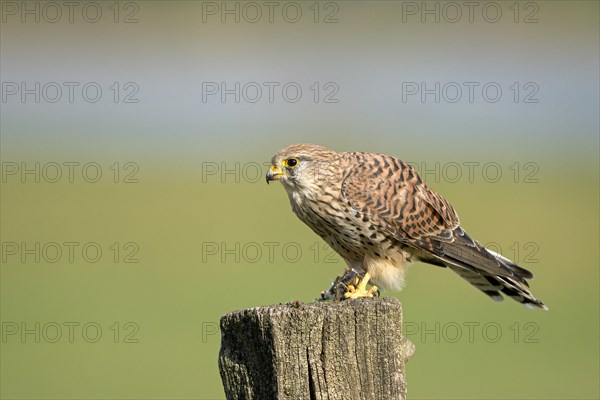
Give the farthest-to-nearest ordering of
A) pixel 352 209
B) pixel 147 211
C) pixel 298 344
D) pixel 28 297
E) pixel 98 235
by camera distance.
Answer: pixel 147 211 → pixel 98 235 → pixel 28 297 → pixel 352 209 → pixel 298 344

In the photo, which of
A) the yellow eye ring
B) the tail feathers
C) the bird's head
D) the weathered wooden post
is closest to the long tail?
the tail feathers

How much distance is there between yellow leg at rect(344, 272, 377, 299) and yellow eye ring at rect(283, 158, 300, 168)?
0.77 meters

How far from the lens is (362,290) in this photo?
208 inches

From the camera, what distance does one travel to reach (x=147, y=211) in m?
20.4

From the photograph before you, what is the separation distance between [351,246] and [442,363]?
6.31 metres

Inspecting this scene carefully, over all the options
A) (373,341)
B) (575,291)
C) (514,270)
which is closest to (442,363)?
(575,291)

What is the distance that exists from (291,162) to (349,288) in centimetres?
82

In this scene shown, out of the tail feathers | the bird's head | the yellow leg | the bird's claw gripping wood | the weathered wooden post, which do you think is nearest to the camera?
the weathered wooden post

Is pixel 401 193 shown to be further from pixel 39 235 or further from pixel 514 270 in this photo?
pixel 39 235

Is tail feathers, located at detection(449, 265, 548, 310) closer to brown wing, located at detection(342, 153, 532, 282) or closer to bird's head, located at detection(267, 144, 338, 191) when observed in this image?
brown wing, located at detection(342, 153, 532, 282)

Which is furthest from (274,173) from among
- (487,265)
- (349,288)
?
(487,265)

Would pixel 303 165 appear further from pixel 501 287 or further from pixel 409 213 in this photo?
pixel 501 287

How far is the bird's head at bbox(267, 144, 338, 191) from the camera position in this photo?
5.48 metres

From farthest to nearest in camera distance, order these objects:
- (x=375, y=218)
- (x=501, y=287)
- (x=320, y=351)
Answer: (x=501, y=287) → (x=375, y=218) → (x=320, y=351)
